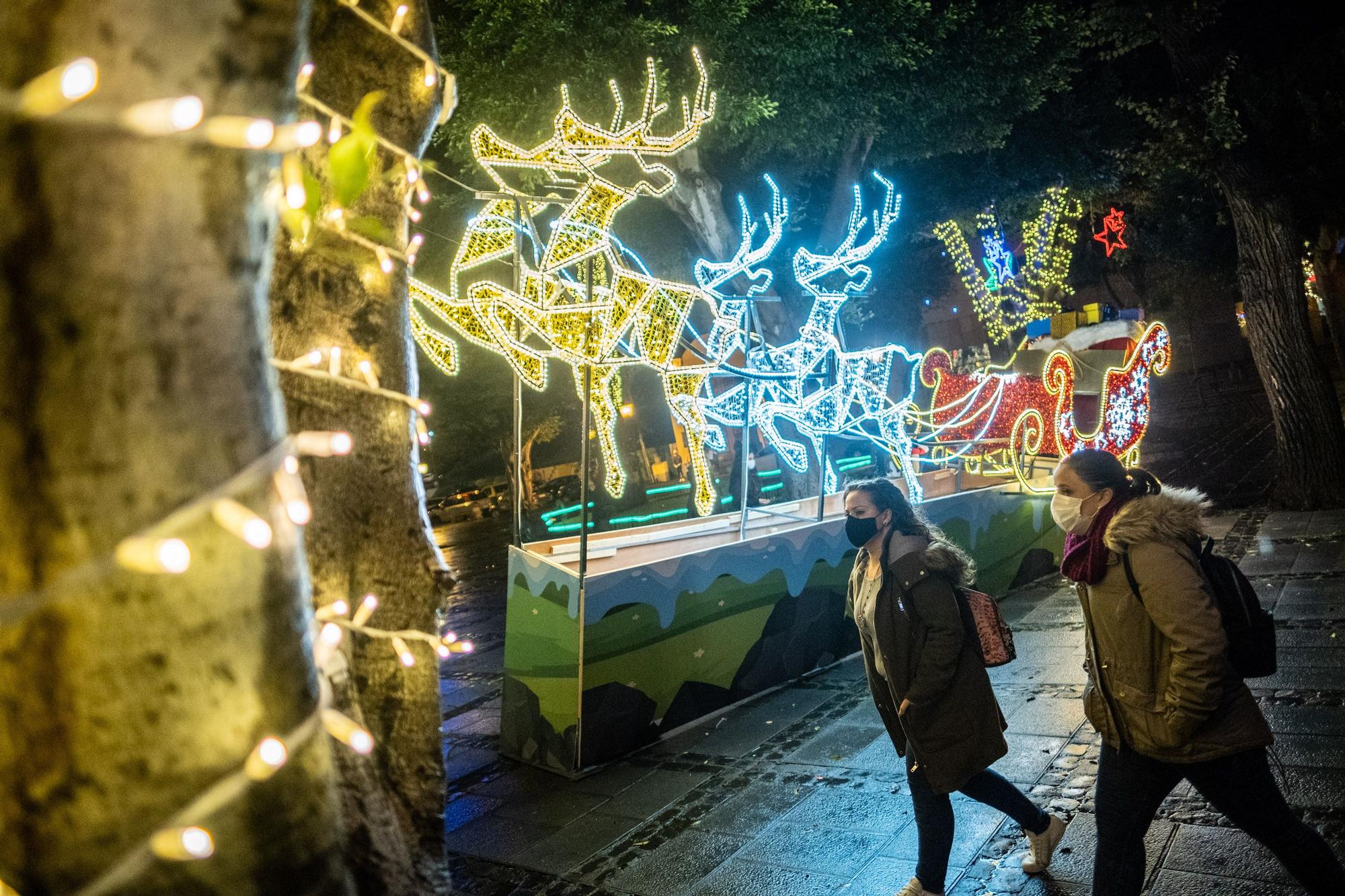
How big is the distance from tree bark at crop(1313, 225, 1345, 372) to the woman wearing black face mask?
26.0 m

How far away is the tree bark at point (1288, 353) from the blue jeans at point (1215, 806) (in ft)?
34.7

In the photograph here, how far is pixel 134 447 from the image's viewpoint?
1.13m

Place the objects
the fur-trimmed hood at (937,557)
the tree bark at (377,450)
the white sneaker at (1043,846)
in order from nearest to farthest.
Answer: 1. the tree bark at (377,450)
2. the fur-trimmed hood at (937,557)
3. the white sneaker at (1043,846)

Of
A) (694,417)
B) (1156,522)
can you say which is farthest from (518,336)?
(1156,522)

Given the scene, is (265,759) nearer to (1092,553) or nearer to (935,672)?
(1092,553)

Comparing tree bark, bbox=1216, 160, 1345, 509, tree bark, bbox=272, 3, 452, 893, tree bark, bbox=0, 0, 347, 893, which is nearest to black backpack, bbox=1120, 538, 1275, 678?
tree bark, bbox=272, 3, 452, 893

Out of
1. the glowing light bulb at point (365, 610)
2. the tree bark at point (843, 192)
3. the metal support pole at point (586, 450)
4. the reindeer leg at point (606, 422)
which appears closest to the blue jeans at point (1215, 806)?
the glowing light bulb at point (365, 610)

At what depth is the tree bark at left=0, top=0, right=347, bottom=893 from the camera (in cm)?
106

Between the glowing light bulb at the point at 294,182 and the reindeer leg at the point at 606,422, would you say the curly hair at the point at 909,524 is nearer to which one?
the glowing light bulb at the point at 294,182

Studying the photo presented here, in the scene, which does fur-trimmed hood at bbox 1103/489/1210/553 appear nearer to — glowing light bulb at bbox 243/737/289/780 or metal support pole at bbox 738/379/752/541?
glowing light bulb at bbox 243/737/289/780

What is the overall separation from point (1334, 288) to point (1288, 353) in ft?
62.5

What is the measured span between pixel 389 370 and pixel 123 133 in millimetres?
1280

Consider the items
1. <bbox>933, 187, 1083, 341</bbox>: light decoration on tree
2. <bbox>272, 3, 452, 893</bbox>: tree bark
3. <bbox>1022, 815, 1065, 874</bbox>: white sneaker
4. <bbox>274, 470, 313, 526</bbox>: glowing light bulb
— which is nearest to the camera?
<bbox>274, 470, 313, 526</bbox>: glowing light bulb

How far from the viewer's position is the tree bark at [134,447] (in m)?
1.06
